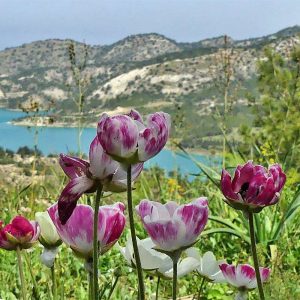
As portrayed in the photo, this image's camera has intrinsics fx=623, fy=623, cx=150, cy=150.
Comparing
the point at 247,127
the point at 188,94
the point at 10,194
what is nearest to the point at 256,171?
the point at 10,194

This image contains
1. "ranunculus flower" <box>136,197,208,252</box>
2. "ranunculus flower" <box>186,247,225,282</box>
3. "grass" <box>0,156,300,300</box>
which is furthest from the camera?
"grass" <box>0,156,300,300</box>

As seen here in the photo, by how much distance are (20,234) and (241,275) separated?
451mm

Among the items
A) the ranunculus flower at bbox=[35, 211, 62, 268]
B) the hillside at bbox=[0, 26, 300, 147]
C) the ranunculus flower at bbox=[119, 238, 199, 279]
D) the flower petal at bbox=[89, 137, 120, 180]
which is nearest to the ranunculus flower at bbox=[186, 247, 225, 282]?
the ranunculus flower at bbox=[119, 238, 199, 279]

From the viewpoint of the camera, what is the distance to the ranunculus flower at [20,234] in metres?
1.21

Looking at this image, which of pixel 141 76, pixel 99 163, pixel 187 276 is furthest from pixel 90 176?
pixel 141 76

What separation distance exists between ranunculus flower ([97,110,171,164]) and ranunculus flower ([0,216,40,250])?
43 centimetres

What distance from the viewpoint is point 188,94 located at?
10519 cm

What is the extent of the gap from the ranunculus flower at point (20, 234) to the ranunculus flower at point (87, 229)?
22 centimetres

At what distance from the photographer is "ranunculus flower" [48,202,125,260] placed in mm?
964

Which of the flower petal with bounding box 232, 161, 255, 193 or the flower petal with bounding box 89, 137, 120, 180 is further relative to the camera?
the flower petal with bounding box 232, 161, 255, 193

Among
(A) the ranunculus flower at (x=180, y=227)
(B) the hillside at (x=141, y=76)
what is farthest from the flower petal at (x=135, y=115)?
(B) the hillside at (x=141, y=76)

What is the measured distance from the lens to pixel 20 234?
1213mm

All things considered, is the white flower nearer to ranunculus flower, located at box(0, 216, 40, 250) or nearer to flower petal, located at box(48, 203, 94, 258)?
ranunculus flower, located at box(0, 216, 40, 250)

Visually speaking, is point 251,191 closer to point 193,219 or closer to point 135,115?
point 193,219
